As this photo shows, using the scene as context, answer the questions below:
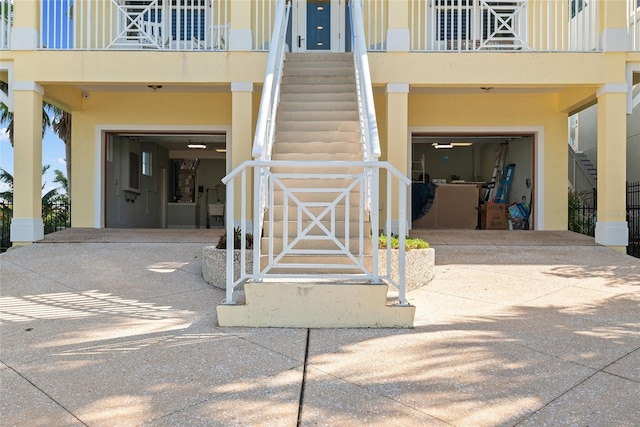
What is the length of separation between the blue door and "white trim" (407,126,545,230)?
285cm

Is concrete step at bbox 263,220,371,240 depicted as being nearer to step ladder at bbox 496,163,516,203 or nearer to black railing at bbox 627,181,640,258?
black railing at bbox 627,181,640,258

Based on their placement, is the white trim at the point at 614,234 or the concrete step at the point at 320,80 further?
the concrete step at the point at 320,80

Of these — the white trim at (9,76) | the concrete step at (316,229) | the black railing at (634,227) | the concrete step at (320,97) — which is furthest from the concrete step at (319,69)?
the black railing at (634,227)

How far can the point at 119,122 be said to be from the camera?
31.8 feet

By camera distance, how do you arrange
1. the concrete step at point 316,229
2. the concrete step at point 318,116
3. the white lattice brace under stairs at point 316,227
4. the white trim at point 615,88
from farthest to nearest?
1. the white trim at point 615,88
2. the concrete step at point 318,116
3. the concrete step at point 316,229
4. the white lattice brace under stairs at point 316,227

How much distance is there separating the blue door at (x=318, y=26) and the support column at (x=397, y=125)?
11.8 feet

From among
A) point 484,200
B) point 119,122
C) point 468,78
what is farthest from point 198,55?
point 484,200

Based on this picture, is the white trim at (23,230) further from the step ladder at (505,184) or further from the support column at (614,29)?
the step ladder at (505,184)

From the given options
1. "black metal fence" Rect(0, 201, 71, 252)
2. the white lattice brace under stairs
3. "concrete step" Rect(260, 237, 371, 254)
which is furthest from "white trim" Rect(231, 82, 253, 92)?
"black metal fence" Rect(0, 201, 71, 252)

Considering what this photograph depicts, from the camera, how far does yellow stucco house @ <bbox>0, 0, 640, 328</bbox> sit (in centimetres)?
743

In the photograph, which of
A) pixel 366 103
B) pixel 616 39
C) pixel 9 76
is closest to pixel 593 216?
pixel 616 39

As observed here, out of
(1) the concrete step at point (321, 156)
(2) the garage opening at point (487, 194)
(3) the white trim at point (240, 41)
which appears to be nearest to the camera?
(1) the concrete step at point (321, 156)

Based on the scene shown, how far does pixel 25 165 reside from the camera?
25.0 feet

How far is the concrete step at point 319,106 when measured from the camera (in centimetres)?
745
